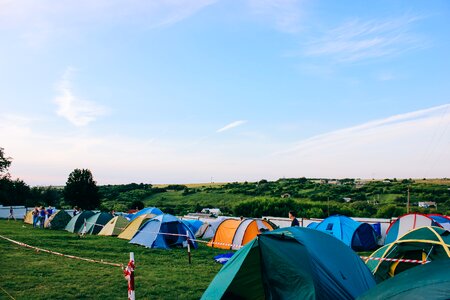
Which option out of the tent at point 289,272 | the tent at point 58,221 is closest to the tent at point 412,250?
the tent at point 289,272

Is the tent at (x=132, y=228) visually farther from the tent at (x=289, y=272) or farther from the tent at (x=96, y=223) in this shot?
the tent at (x=289, y=272)

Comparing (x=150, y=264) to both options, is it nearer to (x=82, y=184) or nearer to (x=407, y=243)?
(x=407, y=243)

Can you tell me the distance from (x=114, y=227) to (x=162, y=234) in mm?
6124

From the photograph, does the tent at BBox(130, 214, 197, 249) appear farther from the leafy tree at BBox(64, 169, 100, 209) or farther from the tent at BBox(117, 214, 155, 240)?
the leafy tree at BBox(64, 169, 100, 209)

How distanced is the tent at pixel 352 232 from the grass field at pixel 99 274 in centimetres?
649

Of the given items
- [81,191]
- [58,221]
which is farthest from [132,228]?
[81,191]

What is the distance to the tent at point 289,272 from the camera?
673 cm

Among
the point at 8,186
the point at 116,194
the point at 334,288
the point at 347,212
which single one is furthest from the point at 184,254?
the point at 116,194

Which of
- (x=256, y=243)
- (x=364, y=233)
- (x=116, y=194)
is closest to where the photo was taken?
(x=256, y=243)

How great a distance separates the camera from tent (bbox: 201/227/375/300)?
6727 mm

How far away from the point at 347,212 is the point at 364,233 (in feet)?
59.0

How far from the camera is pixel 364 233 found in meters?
20.5

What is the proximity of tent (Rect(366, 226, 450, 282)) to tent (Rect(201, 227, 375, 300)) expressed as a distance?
7.68 feet

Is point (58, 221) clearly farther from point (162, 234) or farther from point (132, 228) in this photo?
point (162, 234)
